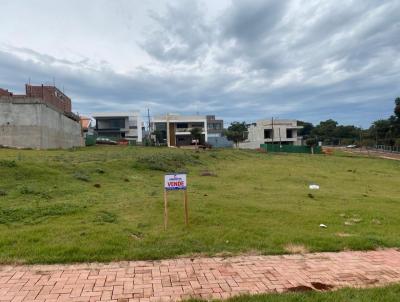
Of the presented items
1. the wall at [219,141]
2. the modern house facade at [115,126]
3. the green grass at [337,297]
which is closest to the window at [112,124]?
the modern house facade at [115,126]

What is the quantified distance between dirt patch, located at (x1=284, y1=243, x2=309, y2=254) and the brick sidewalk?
0.65 feet

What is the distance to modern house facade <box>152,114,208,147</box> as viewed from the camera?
261 ft

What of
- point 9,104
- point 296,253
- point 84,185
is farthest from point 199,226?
point 9,104

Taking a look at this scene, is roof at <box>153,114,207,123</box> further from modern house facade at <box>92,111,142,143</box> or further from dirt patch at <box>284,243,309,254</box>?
dirt patch at <box>284,243,309,254</box>

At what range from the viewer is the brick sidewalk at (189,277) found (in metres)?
4.46

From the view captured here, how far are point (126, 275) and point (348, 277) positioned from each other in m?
3.12

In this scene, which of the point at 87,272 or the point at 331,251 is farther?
the point at 331,251

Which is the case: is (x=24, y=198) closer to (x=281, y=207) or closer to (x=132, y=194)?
(x=132, y=194)

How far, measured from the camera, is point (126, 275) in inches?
199

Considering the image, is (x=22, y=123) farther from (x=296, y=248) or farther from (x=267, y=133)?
(x=267, y=133)

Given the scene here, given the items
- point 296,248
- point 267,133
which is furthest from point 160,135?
point 296,248

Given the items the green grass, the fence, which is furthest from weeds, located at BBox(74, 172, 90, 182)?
the fence

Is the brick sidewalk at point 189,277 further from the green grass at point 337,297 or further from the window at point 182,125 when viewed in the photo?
the window at point 182,125

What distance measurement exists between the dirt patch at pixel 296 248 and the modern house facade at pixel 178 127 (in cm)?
7175
